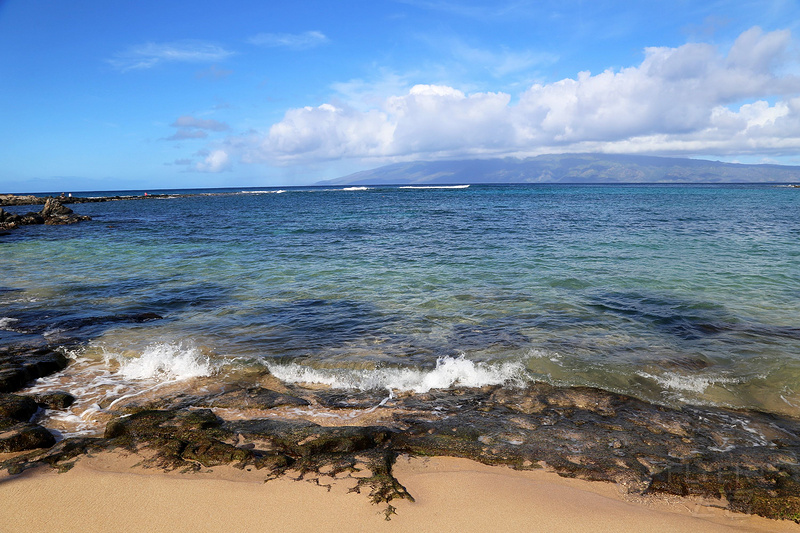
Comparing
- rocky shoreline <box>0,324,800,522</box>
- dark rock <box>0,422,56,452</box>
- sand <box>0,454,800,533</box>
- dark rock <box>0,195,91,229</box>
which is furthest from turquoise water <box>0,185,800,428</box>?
dark rock <box>0,195,91,229</box>

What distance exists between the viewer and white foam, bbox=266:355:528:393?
25.2 feet

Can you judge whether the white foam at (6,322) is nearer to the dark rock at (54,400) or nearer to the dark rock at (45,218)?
the dark rock at (54,400)

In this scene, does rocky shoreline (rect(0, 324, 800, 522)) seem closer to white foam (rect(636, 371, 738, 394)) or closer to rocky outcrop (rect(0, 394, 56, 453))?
rocky outcrop (rect(0, 394, 56, 453))

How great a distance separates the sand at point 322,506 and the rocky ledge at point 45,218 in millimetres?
44361

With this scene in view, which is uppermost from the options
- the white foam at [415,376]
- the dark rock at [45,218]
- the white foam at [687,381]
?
the dark rock at [45,218]

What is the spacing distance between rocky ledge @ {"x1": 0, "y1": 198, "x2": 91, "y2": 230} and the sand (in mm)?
44361

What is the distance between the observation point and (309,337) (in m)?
10.2

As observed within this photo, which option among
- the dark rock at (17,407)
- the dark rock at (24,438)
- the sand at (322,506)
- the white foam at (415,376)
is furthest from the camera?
the white foam at (415,376)

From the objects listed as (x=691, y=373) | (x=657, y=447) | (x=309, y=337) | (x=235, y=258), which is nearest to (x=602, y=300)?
(x=691, y=373)

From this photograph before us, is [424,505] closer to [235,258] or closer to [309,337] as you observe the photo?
[309,337]

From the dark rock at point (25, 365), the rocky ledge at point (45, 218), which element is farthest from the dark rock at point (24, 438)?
the rocky ledge at point (45, 218)

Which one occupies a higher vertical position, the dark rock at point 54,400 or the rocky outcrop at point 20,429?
the rocky outcrop at point 20,429

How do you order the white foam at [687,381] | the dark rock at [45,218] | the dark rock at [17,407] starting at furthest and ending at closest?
the dark rock at [45,218] → the white foam at [687,381] → the dark rock at [17,407]

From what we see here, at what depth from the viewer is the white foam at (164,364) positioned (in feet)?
27.2
